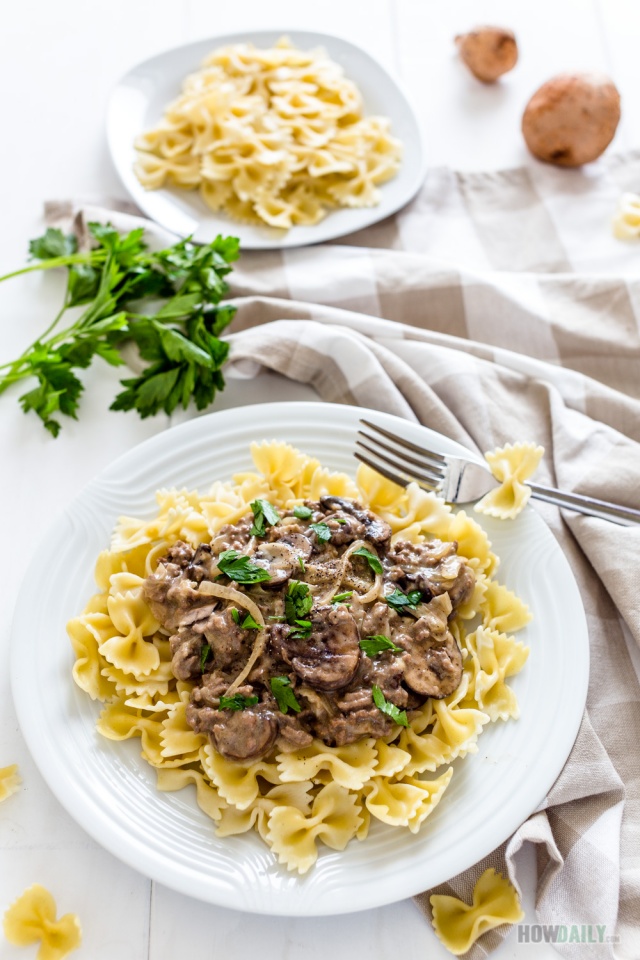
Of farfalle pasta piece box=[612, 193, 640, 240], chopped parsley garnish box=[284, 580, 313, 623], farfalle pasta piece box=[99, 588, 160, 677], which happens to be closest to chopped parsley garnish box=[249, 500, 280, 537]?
chopped parsley garnish box=[284, 580, 313, 623]

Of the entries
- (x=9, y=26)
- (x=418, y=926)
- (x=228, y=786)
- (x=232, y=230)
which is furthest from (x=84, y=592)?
(x=9, y=26)

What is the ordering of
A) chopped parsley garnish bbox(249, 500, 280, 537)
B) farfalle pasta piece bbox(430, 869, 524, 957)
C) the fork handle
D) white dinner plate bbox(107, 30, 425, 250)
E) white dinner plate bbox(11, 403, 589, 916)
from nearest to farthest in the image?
white dinner plate bbox(11, 403, 589, 916), farfalle pasta piece bbox(430, 869, 524, 957), chopped parsley garnish bbox(249, 500, 280, 537), the fork handle, white dinner plate bbox(107, 30, 425, 250)

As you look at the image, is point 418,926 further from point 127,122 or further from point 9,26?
point 9,26

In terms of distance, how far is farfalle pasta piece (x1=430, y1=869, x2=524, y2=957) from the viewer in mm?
3492

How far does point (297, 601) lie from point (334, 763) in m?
0.66

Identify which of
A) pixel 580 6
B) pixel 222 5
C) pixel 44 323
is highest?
pixel 222 5

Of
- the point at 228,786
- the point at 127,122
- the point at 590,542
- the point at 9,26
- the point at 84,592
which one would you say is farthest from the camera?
the point at 9,26

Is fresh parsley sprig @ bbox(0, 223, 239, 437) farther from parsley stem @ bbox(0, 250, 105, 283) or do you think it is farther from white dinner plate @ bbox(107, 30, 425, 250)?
white dinner plate @ bbox(107, 30, 425, 250)

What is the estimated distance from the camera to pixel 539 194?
251 inches

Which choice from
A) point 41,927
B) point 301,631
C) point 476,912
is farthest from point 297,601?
point 41,927

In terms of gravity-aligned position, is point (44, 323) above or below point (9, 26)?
below

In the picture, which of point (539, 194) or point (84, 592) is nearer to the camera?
point (84, 592)

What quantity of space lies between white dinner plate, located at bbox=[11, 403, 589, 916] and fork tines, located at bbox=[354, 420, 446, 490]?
0.13 m

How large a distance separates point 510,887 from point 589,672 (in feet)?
3.38
